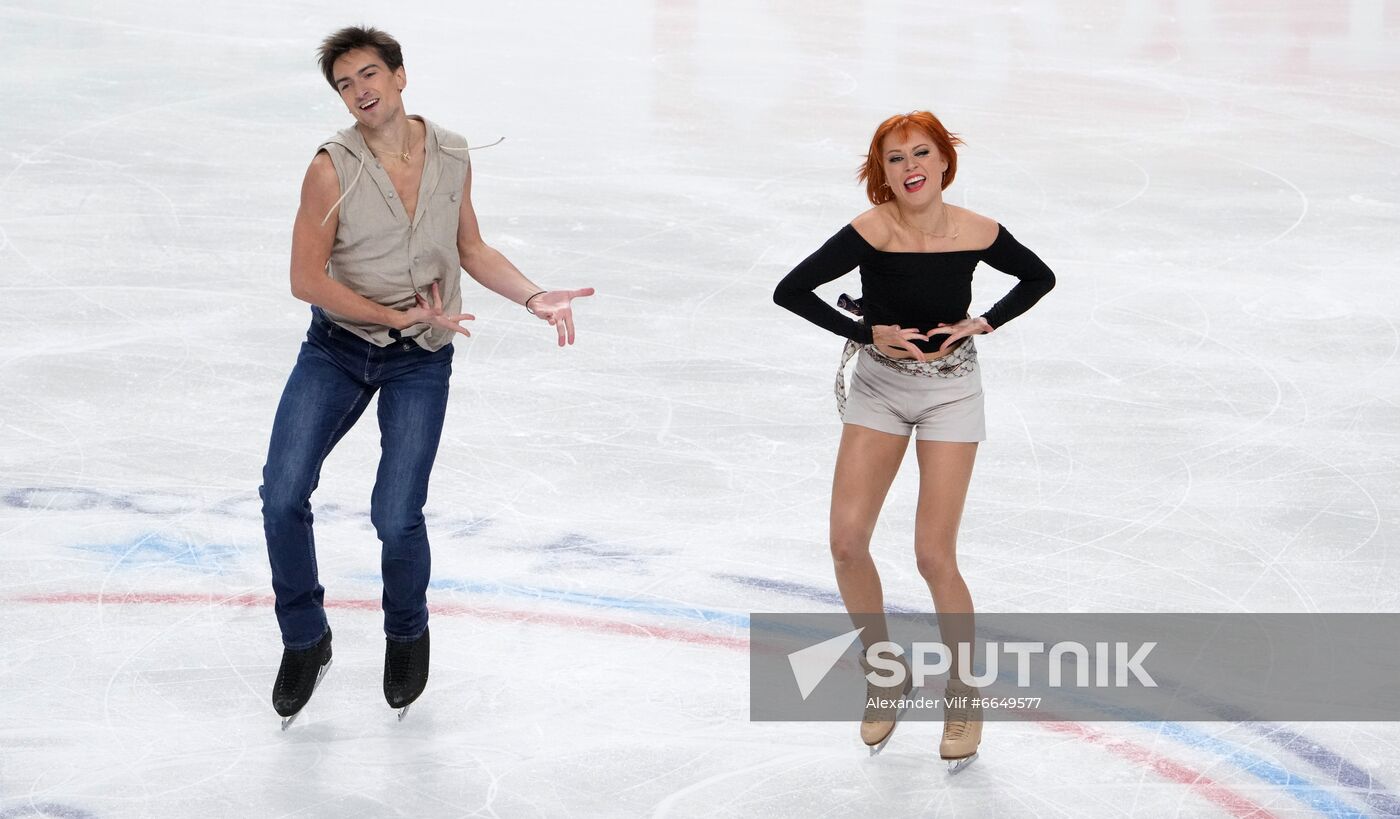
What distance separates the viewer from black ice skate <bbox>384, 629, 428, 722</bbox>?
4.10 m

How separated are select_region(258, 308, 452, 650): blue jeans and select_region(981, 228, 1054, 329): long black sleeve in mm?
1389

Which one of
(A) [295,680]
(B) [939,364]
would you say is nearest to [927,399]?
(B) [939,364]

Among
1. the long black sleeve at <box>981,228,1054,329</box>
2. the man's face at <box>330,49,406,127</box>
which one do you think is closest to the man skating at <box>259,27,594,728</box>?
the man's face at <box>330,49,406,127</box>

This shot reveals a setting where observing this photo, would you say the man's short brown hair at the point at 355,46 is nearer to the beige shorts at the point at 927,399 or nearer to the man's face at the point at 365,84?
the man's face at the point at 365,84

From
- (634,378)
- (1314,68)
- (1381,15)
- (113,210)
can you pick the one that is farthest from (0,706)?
(1381,15)

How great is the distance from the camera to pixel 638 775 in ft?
12.8

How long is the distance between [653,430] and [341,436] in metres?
2.09

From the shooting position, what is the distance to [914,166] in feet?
12.6

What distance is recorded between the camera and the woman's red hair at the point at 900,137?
12.6ft

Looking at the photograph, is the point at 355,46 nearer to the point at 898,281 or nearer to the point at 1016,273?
the point at 898,281

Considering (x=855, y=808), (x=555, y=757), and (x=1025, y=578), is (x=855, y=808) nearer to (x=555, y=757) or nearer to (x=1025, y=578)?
(x=555, y=757)

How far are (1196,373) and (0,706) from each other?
179 inches

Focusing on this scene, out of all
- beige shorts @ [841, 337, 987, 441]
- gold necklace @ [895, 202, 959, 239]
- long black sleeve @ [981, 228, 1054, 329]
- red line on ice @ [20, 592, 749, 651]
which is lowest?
red line on ice @ [20, 592, 749, 651]

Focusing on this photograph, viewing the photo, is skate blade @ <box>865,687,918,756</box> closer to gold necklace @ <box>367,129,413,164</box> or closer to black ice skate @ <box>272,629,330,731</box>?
black ice skate @ <box>272,629,330,731</box>
